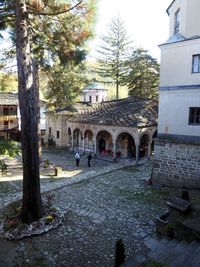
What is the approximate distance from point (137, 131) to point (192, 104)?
771 centimetres

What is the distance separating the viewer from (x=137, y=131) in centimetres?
1945

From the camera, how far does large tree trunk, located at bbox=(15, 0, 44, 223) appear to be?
8.52 meters

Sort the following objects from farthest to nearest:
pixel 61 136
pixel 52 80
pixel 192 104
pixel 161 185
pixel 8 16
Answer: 1. pixel 61 136
2. pixel 52 80
3. pixel 161 185
4. pixel 192 104
5. pixel 8 16

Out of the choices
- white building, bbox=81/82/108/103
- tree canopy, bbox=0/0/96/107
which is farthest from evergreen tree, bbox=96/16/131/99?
tree canopy, bbox=0/0/96/107

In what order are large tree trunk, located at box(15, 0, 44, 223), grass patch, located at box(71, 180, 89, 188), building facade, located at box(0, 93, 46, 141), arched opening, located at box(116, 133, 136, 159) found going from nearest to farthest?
large tree trunk, located at box(15, 0, 44, 223) < grass patch, located at box(71, 180, 89, 188) < arched opening, located at box(116, 133, 136, 159) < building facade, located at box(0, 93, 46, 141)

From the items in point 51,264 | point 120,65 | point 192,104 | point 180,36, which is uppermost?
point 120,65

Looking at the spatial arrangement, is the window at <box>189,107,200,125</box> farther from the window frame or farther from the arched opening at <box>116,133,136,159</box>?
the arched opening at <box>116,133,136,159</box>

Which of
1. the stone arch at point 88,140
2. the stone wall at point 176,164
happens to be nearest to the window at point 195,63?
the stone wall at point 176,164

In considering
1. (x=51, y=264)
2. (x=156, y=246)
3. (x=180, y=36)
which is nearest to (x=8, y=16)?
(x=180, y=36)

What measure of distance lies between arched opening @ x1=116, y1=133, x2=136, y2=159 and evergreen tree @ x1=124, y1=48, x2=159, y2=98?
12.5 metres

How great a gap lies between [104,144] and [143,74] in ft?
40.8

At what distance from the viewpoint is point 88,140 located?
83.1 ft

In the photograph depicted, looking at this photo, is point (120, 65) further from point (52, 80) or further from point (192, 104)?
point (192, 104)

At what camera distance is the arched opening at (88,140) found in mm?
24938
